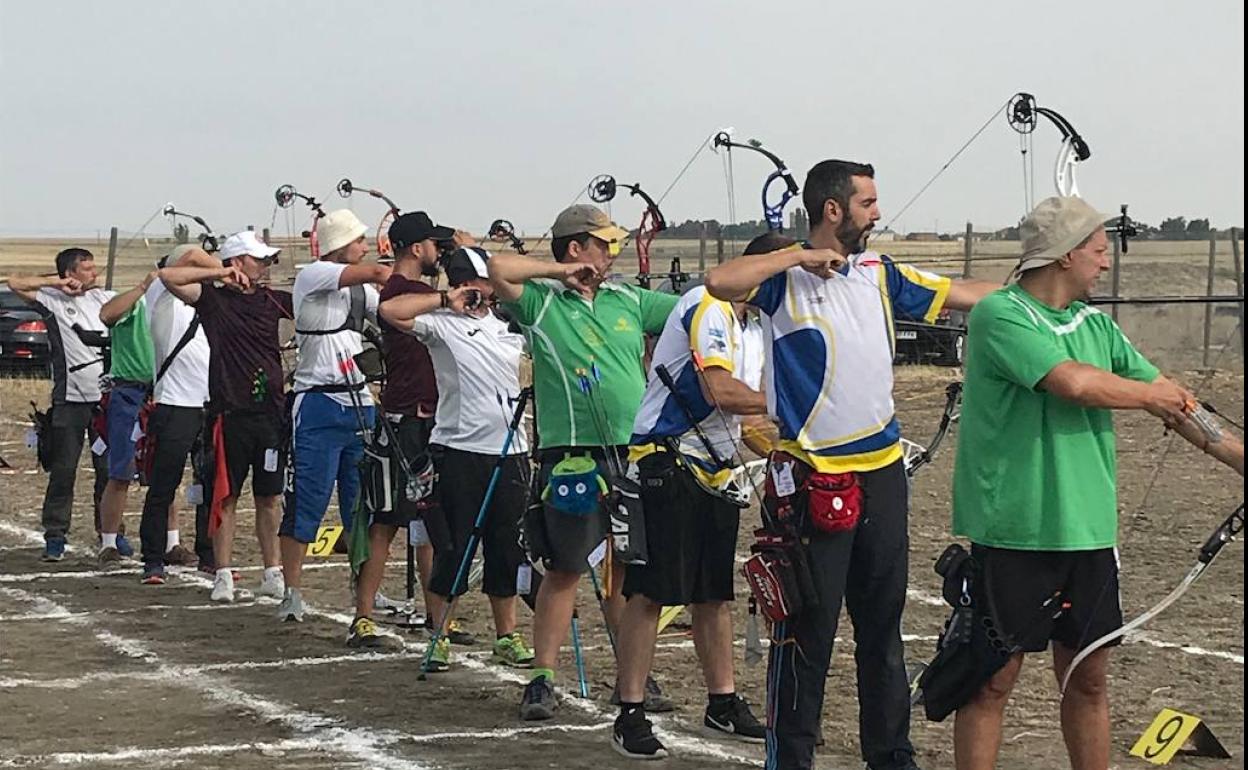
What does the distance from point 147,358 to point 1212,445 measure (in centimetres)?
868

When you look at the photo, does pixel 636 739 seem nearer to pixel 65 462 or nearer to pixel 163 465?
pixel 163 465

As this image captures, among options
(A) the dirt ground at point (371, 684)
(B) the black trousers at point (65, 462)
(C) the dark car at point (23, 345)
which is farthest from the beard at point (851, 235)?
(C) the dark car at point (23, 345)

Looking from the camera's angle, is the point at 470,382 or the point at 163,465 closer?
the point at 470,382

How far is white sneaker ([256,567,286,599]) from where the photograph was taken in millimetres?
11195

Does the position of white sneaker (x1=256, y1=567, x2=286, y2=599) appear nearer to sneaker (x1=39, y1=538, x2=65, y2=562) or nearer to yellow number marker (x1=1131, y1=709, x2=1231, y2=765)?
sneaker (x1=39, y1=538, x2=65, y2=562)

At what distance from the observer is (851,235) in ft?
20.9

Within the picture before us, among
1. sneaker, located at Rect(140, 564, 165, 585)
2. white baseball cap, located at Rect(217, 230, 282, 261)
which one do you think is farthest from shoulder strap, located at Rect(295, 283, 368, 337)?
sneaker, located at Rect(140, 564, 165, 585)

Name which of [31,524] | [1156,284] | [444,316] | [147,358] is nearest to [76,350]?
[147,358]

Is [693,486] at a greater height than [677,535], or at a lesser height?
greater

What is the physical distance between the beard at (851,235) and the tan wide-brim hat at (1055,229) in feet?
2.07

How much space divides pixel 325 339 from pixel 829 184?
14.5ft

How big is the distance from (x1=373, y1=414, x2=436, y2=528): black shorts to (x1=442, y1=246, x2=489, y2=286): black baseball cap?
0.95 m

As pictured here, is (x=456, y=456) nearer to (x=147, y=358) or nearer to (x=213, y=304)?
(x=213, y=304)

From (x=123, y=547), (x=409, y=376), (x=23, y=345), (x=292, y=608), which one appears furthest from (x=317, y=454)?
(x=23, y=345)
